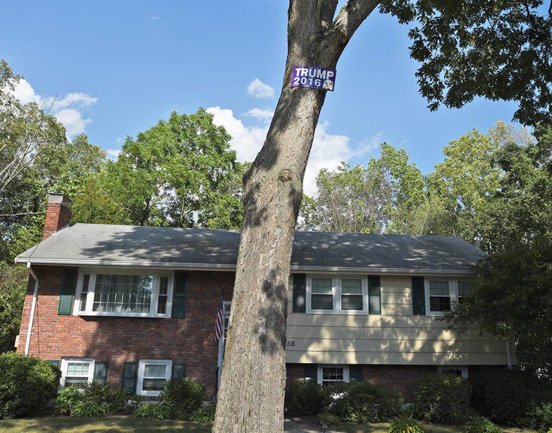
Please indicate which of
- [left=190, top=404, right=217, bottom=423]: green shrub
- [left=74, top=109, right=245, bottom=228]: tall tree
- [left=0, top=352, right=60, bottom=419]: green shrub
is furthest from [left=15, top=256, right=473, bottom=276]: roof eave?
[left=74, top=109, right=245, bottom=228]: tall tree

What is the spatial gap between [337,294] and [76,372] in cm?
785

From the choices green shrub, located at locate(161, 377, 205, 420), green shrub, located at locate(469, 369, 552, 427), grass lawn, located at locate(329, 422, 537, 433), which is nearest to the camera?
grass lawn, located at locate(329, 422, 537, 433)

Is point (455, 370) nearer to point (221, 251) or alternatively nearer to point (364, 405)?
point (364, 405)

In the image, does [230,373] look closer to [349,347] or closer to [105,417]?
[105,417]

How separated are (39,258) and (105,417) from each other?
16.5 ft

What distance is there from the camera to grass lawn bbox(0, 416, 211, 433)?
964cm

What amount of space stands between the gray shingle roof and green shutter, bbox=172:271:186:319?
572 mm

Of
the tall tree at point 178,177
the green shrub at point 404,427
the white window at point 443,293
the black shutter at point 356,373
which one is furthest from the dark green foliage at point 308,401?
the tall tree at point 178,177

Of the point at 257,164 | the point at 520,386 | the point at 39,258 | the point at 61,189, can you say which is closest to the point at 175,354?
the point at 39,258

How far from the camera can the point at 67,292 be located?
46.6 feet

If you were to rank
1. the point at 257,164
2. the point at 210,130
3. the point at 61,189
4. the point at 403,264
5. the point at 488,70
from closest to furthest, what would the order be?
the point at 257,164 → the point at 488,70 → the point at 403,264 → the point at 61,189 → the point at 210,130

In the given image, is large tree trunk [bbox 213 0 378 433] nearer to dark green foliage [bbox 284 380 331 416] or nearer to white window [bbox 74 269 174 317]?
dark green foliage [bbox 284 380 331 416]

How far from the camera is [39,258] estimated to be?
13.7 m

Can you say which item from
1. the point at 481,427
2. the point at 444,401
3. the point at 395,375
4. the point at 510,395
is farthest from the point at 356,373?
the point at 481,427
